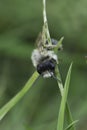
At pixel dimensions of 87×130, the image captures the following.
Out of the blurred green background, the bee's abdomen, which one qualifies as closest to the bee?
the bee's abdomen

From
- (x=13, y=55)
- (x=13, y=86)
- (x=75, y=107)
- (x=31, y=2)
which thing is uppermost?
(x=31, y=2)

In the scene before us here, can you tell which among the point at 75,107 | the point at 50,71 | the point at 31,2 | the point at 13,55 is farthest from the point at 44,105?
the point at 50,71

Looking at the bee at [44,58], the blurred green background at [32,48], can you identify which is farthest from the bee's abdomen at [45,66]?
the blurred green background at [32,48]

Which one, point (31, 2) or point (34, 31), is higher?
point (31, 2)

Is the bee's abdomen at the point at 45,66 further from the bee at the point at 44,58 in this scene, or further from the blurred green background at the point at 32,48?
the blurred green background at the point at 32,48

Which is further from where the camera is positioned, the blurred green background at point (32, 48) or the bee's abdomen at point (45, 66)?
the blurred green background at point (32, 48)

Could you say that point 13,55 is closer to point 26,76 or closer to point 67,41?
Result: point 26,76
